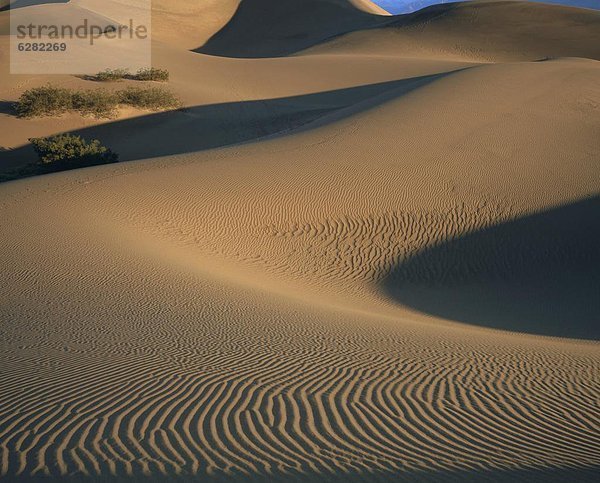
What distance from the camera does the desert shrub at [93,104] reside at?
2528cm

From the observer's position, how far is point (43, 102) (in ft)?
79.9

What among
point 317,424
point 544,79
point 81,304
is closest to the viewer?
point 317,424

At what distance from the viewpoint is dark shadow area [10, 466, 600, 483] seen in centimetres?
368

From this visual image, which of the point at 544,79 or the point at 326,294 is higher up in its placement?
the point at 544,79

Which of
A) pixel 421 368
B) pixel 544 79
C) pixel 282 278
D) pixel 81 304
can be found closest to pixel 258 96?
pixel 544 79

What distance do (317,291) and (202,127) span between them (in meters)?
16.2

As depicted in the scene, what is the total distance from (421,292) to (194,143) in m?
14.7

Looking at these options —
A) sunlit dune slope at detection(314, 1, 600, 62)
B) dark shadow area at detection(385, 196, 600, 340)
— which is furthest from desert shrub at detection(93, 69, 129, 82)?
sunlit dune slope at detection(314, 1, 600, 62)

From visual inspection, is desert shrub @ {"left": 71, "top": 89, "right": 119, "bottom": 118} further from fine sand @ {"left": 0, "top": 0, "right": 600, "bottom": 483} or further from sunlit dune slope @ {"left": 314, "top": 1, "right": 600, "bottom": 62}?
sunlit dune slope @ {"left": 314, "top": 1, "right": 600, "bottom": 62}

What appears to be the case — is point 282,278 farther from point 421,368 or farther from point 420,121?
point 420,121

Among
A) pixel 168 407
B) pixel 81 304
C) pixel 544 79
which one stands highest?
pixel 544 79

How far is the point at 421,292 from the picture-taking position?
1190cm

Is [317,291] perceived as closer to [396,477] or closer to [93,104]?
[396,477]

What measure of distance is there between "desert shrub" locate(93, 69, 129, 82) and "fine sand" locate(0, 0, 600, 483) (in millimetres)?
1394
